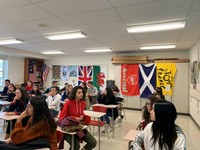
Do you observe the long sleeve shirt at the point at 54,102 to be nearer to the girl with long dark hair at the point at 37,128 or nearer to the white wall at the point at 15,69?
the girl with long dark hair at the point at 37,128

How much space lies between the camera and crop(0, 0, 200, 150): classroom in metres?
2.74

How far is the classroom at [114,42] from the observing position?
9.00 ft

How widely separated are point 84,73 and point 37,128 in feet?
23.3

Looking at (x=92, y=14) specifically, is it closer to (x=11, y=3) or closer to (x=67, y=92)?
(x=11, y=3)

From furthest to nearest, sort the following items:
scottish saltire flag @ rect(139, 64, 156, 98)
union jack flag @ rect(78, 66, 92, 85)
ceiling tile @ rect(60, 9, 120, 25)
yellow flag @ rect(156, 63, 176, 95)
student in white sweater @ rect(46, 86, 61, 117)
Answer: union jack flag @ rect(78, 66, 92, 85)
scottish saltire flag @ rect(139, 64, 156, 98)
yellow flag @ rect(156, 63, 176, 95)
student in white sweater @ rect(46, 86, 61, 117)
ceiling tile @ rect(60, 9, 120, 25)

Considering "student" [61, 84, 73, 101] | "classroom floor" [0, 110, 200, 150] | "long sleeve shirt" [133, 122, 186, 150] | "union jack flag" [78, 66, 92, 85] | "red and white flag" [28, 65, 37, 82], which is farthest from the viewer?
"red and white flag" [28, 65, 37, 82]

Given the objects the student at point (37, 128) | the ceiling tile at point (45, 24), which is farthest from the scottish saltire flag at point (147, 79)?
the student at point (37, 128)

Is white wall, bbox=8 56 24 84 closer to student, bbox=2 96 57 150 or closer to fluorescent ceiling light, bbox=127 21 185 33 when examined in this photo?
fluorescent ceiling light, bbox=127 21 185 33

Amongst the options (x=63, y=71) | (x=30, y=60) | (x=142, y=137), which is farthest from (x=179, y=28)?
(x=30, y=60)

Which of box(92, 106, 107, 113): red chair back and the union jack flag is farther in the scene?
the union jack flag

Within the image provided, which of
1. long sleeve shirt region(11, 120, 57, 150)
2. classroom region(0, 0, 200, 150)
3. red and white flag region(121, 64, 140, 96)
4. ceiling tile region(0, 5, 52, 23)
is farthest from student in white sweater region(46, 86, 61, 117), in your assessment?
red and white flag region(121, 64, 140, 96)

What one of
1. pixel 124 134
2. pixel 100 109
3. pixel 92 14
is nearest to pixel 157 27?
pixel 92 14

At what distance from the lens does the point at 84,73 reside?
8.72 m

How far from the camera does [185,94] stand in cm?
651
